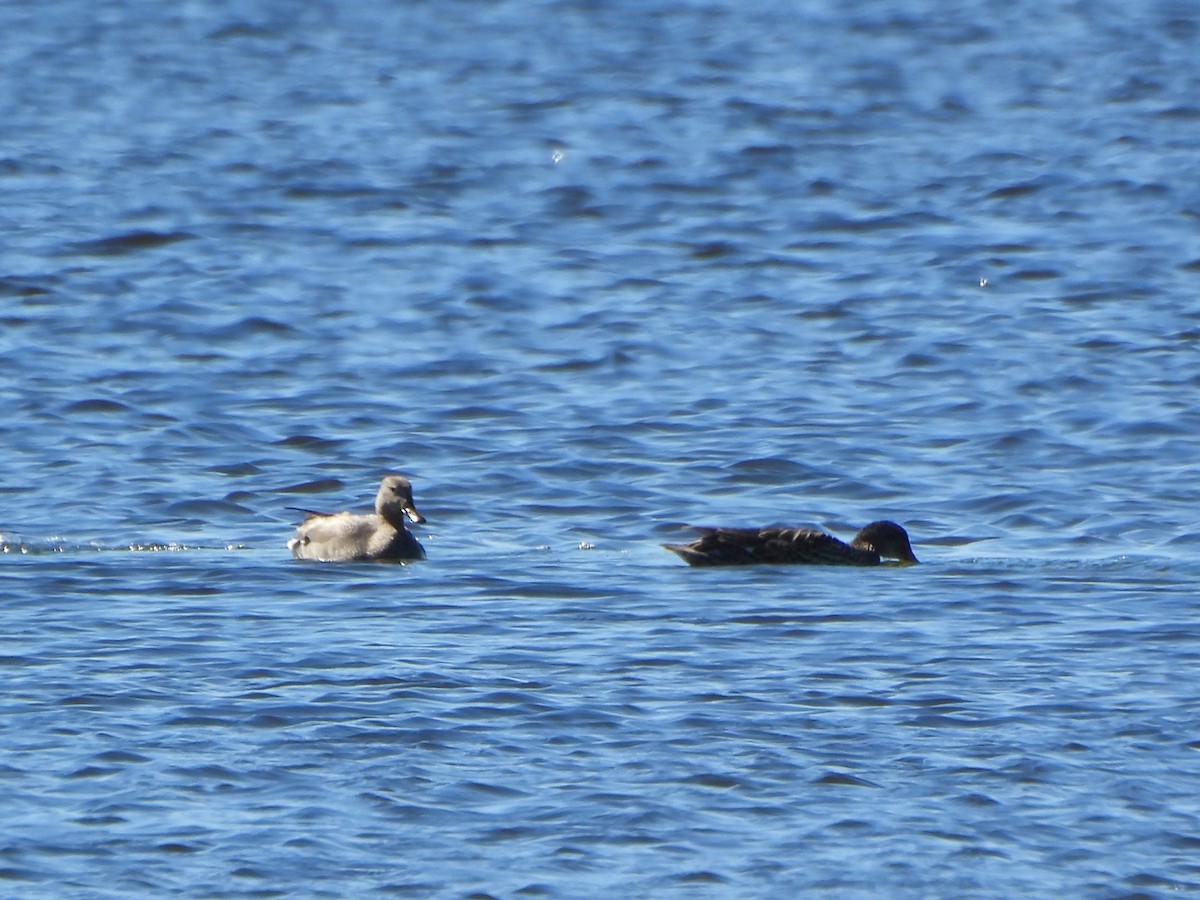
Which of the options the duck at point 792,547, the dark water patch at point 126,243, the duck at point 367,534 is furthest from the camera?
the dark water patch at point 126,243

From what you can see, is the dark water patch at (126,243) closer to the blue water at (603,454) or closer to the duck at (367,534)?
the blue water at (603,454)

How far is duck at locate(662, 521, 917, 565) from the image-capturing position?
11.7 meters

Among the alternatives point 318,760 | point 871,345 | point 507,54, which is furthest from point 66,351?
point 507,54

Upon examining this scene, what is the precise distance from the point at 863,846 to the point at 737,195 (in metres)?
15.6

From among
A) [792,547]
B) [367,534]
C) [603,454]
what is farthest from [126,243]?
[792,547]

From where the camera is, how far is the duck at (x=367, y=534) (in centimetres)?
1197

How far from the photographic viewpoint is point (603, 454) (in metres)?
14.3

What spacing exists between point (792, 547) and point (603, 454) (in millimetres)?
2740

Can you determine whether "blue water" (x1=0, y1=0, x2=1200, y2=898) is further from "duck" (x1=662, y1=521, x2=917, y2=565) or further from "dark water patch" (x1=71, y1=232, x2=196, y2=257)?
"duck" (x1=662, y1=521, x2=917, y2=565)

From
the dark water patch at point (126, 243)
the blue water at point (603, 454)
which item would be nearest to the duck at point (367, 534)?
the blue water at point (603, 454)

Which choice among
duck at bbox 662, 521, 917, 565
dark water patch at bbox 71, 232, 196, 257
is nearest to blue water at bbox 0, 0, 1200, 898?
dark water patch at bbox 71, 232, 196, 257

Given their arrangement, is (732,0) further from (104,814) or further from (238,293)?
(104,814)

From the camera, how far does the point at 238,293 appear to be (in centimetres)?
1867

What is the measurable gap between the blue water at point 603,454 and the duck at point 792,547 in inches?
12.0
